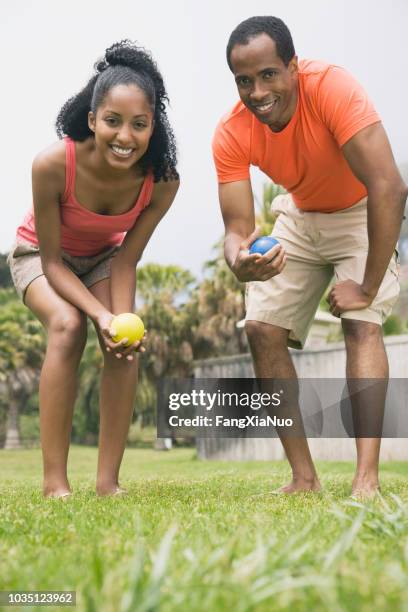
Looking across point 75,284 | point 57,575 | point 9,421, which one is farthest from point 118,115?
point 9,421

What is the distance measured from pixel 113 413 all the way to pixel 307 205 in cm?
155

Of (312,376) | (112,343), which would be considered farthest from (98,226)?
(312,376)

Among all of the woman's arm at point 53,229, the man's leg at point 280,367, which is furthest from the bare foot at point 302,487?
the woman's arm at point 53,229

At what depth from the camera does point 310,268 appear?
14.8ft

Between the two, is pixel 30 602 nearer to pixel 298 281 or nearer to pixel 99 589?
pixel 99 589

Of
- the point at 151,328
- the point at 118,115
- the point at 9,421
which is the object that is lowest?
the point at 9,421

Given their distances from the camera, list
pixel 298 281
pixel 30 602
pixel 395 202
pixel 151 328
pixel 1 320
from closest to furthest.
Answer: pixel 30 602, pixel 395 202, pixel 298 281, pixel 151 328, pixel 1 320

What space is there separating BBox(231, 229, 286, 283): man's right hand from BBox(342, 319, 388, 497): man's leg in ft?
1.60

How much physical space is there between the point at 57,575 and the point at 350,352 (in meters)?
2.50

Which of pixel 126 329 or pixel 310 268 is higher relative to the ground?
pixel 310 268

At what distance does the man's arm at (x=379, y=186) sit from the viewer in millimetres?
3695

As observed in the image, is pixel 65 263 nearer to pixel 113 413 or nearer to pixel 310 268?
pixel 113 413

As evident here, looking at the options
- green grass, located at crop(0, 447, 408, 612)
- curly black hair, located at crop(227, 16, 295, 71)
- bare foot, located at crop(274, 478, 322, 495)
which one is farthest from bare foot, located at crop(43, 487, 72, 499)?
curly black hair, located at crop(227, 16, 295, 71)

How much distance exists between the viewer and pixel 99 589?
1.64m
